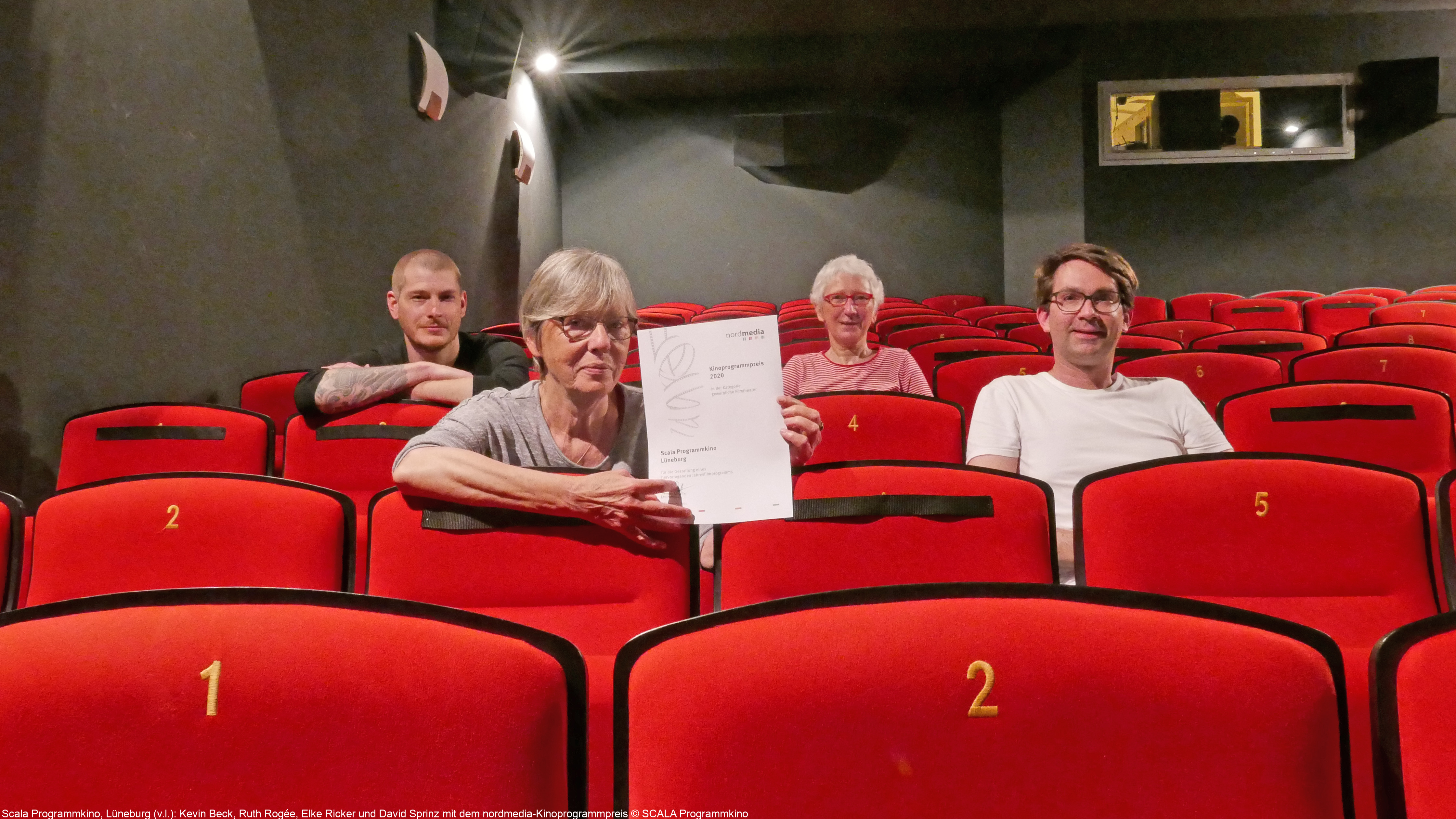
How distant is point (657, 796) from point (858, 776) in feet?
0.58

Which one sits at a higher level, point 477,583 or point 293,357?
point 293,357

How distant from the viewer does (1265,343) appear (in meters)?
4.16

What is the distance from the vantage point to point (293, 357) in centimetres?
421

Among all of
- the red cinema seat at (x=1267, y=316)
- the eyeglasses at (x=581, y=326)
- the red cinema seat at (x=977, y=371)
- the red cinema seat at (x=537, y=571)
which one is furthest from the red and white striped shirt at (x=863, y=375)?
the red cinema seat at (x=1267, y=316)

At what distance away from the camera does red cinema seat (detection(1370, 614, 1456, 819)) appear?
70 centimetres

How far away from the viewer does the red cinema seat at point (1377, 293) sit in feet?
26.6

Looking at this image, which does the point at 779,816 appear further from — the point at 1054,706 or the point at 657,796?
the point at 1054,706

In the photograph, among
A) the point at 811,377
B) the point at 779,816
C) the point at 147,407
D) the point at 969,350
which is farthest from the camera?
the point at 969,350

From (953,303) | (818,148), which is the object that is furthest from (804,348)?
(818,148)

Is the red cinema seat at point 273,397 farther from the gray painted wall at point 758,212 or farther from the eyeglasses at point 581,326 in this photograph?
the gray painted wall at point 758,212

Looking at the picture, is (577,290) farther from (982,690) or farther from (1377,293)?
(1377,293)

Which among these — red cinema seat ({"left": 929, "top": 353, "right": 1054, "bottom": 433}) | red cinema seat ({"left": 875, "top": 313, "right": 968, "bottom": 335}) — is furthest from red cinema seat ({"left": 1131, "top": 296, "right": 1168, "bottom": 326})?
red cinema seat ({"left": 929, "top": 353, "right": 1054, "bottom": 433})

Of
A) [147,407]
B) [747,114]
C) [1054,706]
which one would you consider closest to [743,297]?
[747,114]
